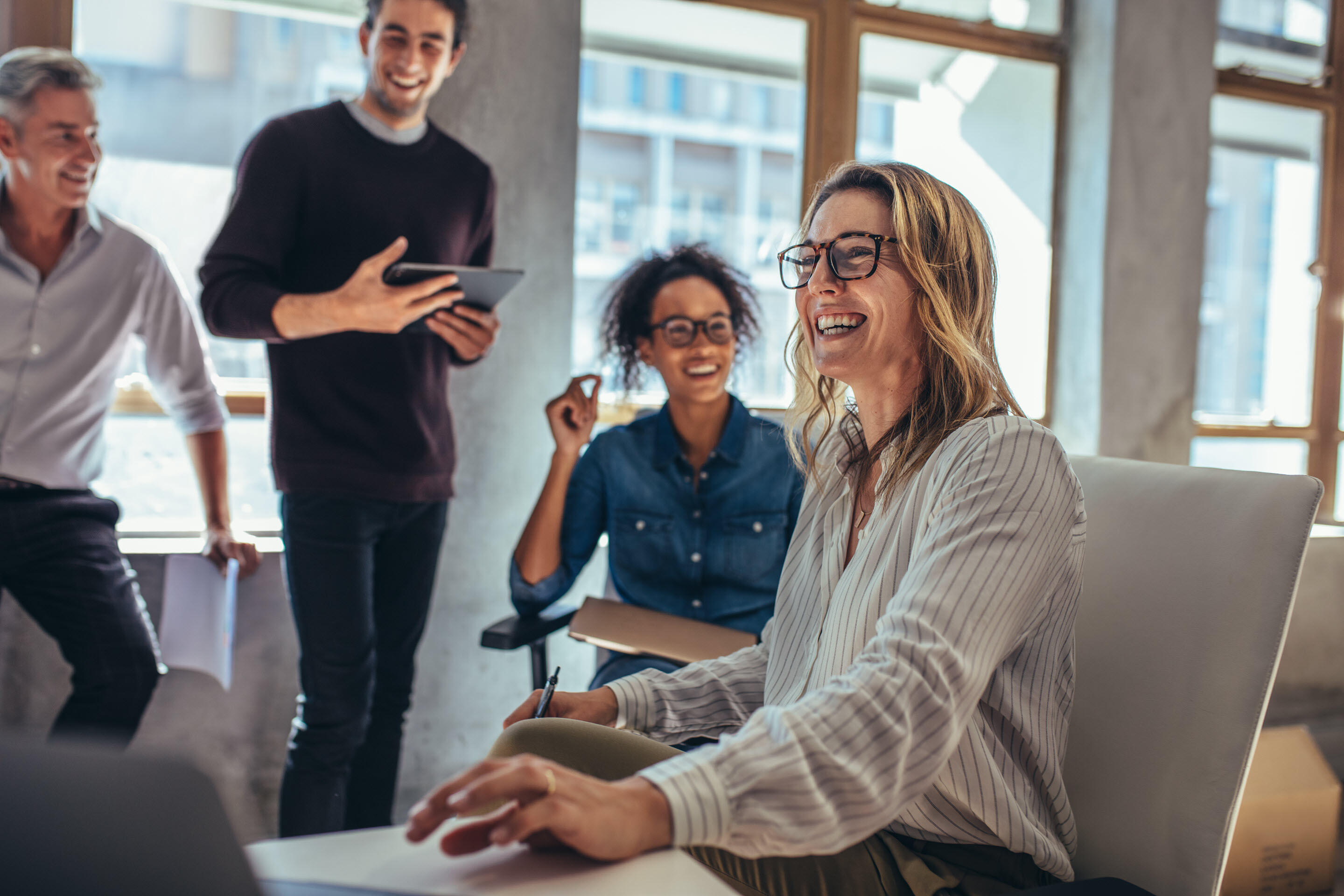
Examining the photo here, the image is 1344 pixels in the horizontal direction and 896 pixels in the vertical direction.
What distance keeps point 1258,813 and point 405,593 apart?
2076 mm

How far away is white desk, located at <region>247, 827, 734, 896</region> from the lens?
557 mm

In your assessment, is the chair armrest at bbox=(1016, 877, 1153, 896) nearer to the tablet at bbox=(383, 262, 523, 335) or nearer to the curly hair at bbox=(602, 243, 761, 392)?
the tablet at bbox=(383, 262, 523, 335)

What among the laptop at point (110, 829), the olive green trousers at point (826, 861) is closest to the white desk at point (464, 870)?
the laptop at point (110, 829)

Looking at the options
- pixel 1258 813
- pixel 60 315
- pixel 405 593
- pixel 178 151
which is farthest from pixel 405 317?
pixel 1258 813

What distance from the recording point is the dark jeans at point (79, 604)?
1.85 meters

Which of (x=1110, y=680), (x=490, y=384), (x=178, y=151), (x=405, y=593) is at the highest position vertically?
(x=178, y=151)

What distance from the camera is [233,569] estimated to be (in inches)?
86.8

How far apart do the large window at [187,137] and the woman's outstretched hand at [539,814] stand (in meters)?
2.13

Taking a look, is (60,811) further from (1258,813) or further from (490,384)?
(1258,813)

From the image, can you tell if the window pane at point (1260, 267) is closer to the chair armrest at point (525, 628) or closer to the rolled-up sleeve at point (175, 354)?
the chair armrest at point (525, 628)

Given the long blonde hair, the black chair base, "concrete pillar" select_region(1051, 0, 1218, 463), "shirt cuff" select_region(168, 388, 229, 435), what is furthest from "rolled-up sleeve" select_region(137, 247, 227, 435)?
"concrete pillar" select_region(1051, 0, 1218, 463)

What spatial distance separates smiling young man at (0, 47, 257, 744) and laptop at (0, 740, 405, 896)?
5.79 feet

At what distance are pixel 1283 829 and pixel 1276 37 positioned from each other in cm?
302

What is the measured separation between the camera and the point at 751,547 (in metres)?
1.96
